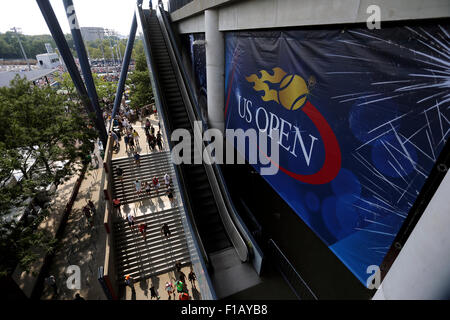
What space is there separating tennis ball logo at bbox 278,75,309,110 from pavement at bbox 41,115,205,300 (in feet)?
21.5

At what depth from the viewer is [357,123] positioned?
14.9 ft

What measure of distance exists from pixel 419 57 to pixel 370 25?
108cm

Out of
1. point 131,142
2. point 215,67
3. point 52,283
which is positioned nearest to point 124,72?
point 131,142

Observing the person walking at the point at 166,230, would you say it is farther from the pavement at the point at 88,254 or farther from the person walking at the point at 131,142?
the person walking at the point at 131,142

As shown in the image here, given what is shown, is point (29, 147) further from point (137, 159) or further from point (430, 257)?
point (430, 257)

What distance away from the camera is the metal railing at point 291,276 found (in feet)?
24.6

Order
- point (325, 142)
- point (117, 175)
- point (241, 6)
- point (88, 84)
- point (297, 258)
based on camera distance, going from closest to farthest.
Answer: point (325, 142)
point (241, 6)
point (297, 258)
point (117, 175)
point (88, 84)

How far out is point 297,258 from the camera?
8695 millimetres

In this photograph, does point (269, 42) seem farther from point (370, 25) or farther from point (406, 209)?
point (406, 209)

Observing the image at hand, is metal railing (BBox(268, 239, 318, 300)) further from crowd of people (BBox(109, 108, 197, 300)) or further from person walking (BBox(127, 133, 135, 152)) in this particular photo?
person walking (BBox(127, 133, 135, 152))

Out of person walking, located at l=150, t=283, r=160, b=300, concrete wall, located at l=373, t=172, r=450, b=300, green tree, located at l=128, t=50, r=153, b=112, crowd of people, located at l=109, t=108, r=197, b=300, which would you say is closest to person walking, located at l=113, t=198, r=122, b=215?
crowd of people, located at l=109, t=108, r=197, b=300

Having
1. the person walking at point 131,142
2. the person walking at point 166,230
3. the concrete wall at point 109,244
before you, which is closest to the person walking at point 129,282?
the concrete wall at point 109,244
